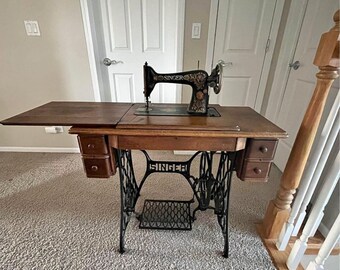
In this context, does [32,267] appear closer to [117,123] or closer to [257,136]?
[117,123]

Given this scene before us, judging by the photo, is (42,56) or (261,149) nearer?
(261,149)

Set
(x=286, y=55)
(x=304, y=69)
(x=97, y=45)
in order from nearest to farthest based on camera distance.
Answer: (x=304, y=69)
(x=286, y=55)
(x=97, y=45)

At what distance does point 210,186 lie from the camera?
47.3 inches

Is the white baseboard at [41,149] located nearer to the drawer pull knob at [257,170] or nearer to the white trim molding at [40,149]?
the white trim molding at [40,149]

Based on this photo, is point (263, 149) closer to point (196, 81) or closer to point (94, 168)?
point (196, 81)

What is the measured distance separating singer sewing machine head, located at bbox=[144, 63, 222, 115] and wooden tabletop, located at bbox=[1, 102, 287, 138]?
0.07 m

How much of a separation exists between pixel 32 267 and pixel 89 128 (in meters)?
0.87

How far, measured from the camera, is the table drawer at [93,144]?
80 centimetres

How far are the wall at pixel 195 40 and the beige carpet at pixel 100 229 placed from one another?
111 centimetres

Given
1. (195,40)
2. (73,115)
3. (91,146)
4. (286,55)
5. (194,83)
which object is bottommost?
(91,146)

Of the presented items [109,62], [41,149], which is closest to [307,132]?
[109,62]

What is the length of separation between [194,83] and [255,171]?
0.53 metres

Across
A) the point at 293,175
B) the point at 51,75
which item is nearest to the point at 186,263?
the point at 293,175

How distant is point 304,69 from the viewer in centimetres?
148
